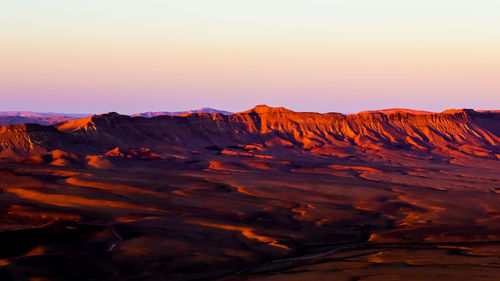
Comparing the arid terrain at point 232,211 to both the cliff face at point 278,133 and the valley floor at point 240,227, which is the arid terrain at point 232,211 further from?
the cliff face at point 278,133

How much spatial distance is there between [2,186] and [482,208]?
4240 centimetres

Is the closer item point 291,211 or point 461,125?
point 291,211

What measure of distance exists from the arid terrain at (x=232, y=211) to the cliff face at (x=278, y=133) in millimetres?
613

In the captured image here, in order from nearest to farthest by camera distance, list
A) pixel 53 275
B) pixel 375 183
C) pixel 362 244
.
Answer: pixel 53 275, pixel 362 244, pixel 375 183

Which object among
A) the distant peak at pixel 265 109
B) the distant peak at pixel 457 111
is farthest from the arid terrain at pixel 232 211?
the distant peak at pixel 457 111

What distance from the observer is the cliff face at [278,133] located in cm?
10039

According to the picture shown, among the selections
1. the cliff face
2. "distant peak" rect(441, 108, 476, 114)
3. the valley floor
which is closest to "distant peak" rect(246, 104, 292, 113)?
the cliff face

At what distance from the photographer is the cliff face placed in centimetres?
10039

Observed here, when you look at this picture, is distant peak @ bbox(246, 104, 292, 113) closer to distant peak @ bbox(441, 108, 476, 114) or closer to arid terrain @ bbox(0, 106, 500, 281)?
arid terrain @ bbox(0, 106, 500, 281)

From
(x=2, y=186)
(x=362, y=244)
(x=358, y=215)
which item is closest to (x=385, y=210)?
(x=358, y=215)

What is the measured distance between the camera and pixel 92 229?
110ft

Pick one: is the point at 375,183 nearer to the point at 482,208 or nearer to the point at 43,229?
the point at 482,208

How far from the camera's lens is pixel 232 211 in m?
46.0

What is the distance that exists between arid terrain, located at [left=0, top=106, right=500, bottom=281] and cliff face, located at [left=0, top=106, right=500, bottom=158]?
24.1 inches
